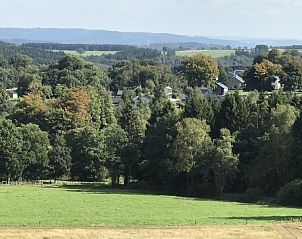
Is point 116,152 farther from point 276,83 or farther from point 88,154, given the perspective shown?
point 276,83

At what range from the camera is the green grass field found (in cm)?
4656

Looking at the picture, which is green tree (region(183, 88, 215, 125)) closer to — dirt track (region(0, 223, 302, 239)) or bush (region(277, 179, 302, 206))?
bush (region(277, 179, 302, 206))

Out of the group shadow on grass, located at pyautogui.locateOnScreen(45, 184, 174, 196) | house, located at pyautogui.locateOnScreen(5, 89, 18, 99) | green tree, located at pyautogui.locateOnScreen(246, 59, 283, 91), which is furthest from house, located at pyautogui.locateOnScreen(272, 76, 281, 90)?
house, located at pyautogui.locateOnScreen(5, 89, 18, 99)

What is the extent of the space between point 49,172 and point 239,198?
106ft

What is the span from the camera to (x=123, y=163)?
7888cm

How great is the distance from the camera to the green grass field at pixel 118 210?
46562 mm

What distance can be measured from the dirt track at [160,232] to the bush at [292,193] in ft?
56.3

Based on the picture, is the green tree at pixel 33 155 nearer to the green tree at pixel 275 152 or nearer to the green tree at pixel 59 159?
the green tree at pixel 59 159

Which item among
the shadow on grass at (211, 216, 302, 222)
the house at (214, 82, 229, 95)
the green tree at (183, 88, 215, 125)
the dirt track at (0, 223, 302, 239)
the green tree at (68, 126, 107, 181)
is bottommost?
the green tree at (68, 126, 107, 181)

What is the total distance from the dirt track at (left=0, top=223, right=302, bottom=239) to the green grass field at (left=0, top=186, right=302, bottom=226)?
6.48 ft

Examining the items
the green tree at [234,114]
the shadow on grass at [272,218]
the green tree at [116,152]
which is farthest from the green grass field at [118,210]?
the green tree at [234,114]

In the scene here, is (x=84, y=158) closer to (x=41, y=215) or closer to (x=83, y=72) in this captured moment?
(x=41, y=215)

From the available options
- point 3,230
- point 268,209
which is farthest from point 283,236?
point 3,230

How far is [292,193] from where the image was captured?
62469 millimetres
